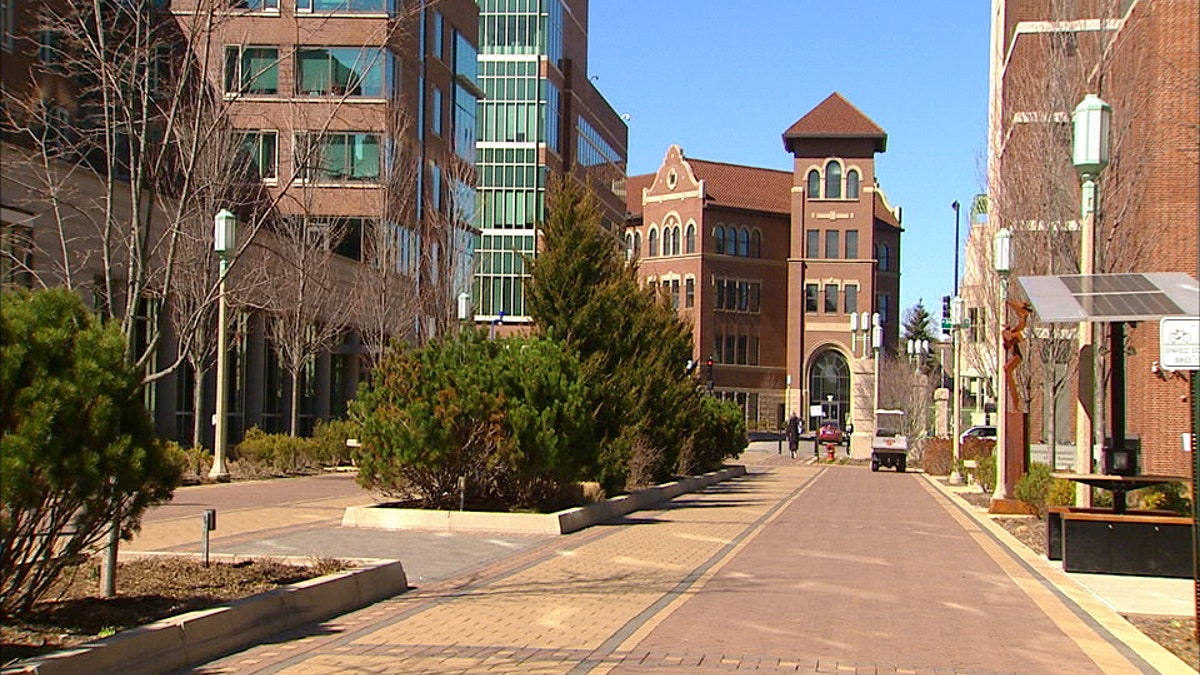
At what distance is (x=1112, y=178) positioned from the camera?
29.6m

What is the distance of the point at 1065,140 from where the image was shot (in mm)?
30250

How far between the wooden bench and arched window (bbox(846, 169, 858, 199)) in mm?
83701

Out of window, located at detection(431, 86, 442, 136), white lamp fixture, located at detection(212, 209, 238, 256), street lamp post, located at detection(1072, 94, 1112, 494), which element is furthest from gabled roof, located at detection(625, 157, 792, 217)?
street lamp post, located at detection(1072, 94, 1112, 494)

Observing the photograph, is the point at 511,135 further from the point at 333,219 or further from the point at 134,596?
the point at 134,596

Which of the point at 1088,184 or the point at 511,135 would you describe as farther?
the point at 511,135

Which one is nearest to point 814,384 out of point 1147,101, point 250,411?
point 250,411

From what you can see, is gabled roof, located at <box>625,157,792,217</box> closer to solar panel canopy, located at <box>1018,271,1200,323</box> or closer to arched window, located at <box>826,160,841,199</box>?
arched window, located at <box>826,160,841,199</box>

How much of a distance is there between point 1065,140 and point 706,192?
2795 inches

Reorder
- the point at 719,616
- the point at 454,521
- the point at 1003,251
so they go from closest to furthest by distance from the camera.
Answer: the point at 719,616, the point at 454,521, the point at 1003,251

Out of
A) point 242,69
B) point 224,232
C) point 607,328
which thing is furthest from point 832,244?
point 242,69

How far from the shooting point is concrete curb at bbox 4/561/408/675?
26.8 ft

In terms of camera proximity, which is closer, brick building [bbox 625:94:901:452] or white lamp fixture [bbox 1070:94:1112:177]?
white lamp fixture [bbox 1070:94:1112:177]

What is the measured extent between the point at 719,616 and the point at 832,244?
294 ft

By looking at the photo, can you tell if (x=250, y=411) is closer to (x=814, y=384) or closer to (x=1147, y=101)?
(x=1147, y=101)
